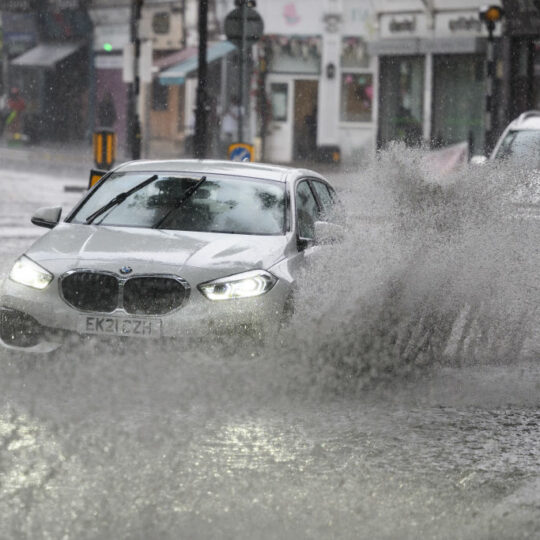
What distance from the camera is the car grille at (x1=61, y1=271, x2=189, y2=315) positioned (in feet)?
27.7

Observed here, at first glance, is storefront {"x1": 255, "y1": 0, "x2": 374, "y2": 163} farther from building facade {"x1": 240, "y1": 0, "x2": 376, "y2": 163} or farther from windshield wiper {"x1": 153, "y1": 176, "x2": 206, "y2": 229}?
windshield wiper {"x1": 153, "y1": 176, "x2": 206, "y2": 229}

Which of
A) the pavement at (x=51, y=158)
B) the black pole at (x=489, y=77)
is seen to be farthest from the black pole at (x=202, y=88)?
the pavement at (x=51, y=158)

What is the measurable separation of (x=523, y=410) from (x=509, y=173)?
296cm

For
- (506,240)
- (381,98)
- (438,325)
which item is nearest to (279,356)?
(438,325)

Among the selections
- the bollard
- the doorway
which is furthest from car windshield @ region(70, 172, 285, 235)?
the doorway

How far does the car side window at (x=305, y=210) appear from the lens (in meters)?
9.99

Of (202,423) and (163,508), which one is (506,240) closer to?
(202,423)

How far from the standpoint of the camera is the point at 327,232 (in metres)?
9.52

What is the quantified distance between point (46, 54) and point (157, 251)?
49.4 metres

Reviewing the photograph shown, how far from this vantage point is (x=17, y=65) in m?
60.0

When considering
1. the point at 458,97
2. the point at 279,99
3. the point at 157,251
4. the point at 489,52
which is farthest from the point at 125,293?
the point at 279,99

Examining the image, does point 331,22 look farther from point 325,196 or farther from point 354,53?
point 325,196

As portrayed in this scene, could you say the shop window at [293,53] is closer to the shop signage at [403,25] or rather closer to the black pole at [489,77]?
the shop signage at [403,25]

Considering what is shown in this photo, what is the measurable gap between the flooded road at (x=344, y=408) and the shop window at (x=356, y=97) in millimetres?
32034
